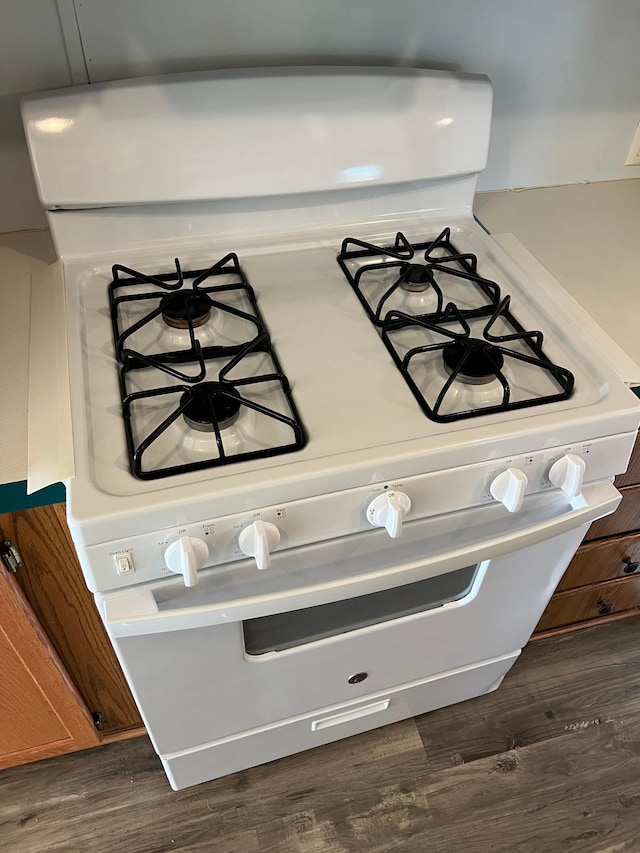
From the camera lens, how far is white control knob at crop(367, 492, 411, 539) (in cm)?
73

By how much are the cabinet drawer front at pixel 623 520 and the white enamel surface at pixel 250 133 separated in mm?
612

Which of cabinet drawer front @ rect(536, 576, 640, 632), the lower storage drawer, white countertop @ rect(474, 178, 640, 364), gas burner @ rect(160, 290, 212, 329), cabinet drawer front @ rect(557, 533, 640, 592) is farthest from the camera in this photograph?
cabinet drawer front @ rect(536, 576, 640, 632)

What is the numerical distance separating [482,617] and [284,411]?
52 cm

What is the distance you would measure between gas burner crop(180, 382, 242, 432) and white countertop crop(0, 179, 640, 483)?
0.19m

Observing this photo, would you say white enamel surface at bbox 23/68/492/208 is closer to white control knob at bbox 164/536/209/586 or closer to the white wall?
the white wall

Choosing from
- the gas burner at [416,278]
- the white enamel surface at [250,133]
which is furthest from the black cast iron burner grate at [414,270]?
the white enamel surface at [250,133]

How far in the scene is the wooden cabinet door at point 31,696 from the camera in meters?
0.92

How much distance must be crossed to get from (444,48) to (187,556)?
2.98 feet

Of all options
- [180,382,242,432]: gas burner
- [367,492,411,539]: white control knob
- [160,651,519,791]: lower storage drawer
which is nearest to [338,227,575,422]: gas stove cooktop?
[367,492,411,539]: white control knob

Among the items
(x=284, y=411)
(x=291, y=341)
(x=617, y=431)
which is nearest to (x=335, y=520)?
(x=284, y=411)

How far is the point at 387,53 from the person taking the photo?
1070 mm

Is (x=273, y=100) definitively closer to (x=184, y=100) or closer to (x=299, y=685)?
(x=184, y=100)

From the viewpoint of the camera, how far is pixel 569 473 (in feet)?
2.58

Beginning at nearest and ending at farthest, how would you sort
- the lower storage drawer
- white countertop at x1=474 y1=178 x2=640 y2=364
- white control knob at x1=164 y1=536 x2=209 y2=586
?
white control knob at x1=164 y1=536 x2=209 y2=586 < white countertop at x1=474 y1=178 x2=640 y2=364 < the lower storage drawer
